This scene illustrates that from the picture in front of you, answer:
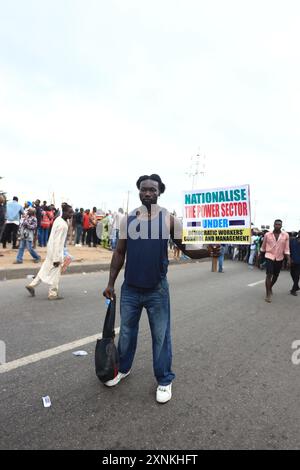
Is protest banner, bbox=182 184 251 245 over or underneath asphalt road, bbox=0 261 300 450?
over

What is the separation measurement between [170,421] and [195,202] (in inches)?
102

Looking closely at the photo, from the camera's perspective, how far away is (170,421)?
2.62 meters

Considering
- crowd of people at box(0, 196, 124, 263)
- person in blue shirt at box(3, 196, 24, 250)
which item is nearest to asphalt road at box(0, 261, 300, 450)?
crowd of people at box(0, 196, 124, 263)

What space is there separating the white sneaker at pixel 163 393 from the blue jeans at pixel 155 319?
0.03 meters

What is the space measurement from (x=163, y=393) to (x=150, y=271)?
1.04m

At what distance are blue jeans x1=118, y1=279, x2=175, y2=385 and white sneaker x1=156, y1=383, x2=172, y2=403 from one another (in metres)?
0.03

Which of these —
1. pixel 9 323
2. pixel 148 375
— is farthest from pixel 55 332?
pixel 148 375

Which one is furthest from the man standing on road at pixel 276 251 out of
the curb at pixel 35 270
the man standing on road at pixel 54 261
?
the man standing on road at pixel 54 261

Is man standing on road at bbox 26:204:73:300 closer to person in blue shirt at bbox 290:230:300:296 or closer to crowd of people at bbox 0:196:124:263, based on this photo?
crowd of people at bbox 0:196:124:263

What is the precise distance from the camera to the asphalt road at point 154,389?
2.40 metres

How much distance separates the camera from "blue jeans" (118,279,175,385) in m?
3.05

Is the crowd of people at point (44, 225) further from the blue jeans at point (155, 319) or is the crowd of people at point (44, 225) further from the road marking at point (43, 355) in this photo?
the blue jeans at point (155, 319)

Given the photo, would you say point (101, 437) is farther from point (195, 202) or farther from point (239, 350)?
point (195, 202)

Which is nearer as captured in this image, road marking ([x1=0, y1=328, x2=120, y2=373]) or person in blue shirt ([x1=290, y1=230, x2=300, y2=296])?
road marking ([x1=0, y1=328, x2=120, y2=373])
